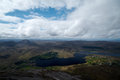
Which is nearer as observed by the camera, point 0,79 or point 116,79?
point 0,79

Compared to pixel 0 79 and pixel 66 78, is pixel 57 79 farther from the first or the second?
pixel 0 79

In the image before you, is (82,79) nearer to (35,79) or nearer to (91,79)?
(91,79)

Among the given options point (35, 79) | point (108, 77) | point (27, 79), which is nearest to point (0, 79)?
point (27, 79)

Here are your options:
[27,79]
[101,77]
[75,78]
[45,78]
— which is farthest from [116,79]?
[27,79]

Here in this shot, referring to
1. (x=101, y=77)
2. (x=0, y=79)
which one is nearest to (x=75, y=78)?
(x=101, y=77)

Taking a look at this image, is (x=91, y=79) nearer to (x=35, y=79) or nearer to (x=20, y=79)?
(x=35, y=79)

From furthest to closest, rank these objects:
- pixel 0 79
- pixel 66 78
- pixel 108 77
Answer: pixel 108 77
pixel 66 78
pixel 0 79

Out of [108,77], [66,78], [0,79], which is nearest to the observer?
[0,79]
